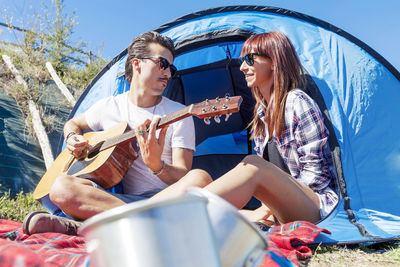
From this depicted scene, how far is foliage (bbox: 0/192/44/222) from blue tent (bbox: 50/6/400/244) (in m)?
0.52

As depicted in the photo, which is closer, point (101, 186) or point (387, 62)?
point (101, 186)

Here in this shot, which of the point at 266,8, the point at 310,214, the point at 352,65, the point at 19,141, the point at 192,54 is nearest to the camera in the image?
the point at 310,214

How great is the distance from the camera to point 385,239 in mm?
1456

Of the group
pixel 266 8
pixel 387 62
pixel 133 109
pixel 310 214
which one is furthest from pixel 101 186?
pixel 387 62

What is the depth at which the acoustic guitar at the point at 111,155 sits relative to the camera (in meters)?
1.68

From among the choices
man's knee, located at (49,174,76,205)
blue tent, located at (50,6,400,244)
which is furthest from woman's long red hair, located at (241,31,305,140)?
man's knee, located at (49,174,76,205)

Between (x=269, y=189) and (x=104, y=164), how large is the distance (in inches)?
35.5

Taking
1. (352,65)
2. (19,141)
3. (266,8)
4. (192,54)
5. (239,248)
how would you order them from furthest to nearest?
1. (19,141)
2. (192,54)
3. (266,8)
4. (352,65)
5. (239,248)

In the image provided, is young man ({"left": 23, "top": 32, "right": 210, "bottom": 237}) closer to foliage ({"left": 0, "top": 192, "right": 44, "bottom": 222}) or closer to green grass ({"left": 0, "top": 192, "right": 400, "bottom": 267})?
green grass ({"left": 0, "top": 192, "right": 400, "bottom": 267})

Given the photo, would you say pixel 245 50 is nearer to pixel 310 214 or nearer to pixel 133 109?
pixel 133 109

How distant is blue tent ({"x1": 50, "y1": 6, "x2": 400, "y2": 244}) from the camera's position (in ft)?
5.61

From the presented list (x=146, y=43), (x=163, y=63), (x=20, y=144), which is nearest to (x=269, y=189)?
(x=163, y=63)

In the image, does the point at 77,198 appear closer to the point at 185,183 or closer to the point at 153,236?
the point at 185,183

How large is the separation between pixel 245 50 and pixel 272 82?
250 millimetres
